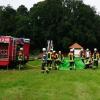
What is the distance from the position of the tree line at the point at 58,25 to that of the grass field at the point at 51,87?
7769 centimetres

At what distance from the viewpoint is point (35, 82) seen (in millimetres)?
31656

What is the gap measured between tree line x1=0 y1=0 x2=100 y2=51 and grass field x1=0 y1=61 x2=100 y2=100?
77.7 m

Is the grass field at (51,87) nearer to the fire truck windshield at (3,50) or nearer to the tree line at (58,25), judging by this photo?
the fire truck windshield at (3,50)

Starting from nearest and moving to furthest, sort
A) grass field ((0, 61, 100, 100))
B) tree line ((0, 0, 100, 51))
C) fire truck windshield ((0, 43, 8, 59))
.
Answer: grass field ((0, 61, 100, 100)), fire truck windshield ((0, 43, 8, 59)), tree line ((0, 0, 100, 51))

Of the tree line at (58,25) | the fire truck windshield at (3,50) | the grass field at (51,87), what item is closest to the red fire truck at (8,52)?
the fire truck windshield at (3,50)

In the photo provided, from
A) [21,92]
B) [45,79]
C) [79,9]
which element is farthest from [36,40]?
[21,92]

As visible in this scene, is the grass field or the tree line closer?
the grass field

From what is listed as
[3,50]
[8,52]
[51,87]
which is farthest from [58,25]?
[51,87]

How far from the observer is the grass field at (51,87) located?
81.7 ft

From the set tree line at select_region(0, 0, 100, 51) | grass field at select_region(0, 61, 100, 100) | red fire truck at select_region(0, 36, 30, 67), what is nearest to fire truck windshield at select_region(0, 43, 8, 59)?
red fire truck at select_region(0, 36, 30, 67)

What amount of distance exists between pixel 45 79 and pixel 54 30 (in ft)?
271

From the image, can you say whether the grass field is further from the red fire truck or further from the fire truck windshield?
the fire truck windshield

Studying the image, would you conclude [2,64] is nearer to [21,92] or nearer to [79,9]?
[21,92]

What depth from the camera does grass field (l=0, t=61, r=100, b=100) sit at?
24906mm
